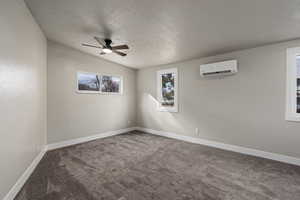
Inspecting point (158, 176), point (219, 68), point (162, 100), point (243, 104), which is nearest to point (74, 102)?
point (162, 100)

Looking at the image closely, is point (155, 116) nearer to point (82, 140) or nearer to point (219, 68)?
point (82, 140)

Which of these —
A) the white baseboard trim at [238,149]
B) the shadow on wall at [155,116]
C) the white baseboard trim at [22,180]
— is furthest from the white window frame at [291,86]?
the white baseboard trim at [22,180]

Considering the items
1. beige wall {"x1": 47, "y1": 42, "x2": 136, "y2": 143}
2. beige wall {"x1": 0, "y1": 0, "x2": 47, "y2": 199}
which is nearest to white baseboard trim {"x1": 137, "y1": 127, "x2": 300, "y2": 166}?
beige wall {"x1": 47, "y1": 42, "x2": 136, "y2": 143}

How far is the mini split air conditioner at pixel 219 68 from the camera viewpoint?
3154 mm

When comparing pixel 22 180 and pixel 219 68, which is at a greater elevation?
pixel 219 68

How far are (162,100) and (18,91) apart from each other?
146 inches

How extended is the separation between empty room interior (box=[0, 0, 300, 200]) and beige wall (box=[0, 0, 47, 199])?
0.9 inches

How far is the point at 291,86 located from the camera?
2.65 meters

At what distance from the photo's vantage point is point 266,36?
99.2 inches

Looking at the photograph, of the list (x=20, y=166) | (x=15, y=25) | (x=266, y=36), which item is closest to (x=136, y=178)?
(x=20, y=166)

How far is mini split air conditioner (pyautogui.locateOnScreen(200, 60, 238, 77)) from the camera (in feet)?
10.3

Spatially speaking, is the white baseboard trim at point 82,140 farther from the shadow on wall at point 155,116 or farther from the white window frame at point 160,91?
the white window frame at point 160,91

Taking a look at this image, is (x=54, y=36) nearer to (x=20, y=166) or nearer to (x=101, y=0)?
(x=101, y=0)

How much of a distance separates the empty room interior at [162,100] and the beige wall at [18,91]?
0.02m
